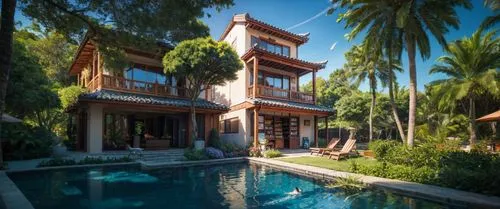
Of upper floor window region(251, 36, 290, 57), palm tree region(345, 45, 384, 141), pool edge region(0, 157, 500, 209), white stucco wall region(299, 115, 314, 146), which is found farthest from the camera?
palm tree region(345, 45, 384, 141)

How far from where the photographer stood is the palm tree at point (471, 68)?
20.6 m

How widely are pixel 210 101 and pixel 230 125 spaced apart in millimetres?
2455

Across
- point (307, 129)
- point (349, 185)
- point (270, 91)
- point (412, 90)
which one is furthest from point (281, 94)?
point (349, 185)

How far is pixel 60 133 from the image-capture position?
27.9 m

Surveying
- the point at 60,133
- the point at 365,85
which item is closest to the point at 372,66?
the point at 365,85

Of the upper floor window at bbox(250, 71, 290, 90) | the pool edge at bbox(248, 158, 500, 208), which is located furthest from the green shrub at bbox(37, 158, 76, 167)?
the upper floor window at bbox(250, 71, 290, 90)

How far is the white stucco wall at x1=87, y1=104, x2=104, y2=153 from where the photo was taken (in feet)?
49.6

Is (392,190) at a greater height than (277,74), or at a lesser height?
lesser

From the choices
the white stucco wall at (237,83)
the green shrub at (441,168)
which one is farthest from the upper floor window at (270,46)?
the green shrub at (441,168)

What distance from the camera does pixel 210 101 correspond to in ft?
69.0

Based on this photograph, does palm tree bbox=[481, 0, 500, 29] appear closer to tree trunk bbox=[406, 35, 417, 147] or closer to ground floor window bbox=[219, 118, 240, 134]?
tree trunk bbox=[406, 35, 417, 147]

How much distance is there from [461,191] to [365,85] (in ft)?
69.2

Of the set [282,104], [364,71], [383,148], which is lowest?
[383,148]

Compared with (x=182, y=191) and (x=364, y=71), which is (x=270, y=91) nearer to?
(x=364, y=71)
